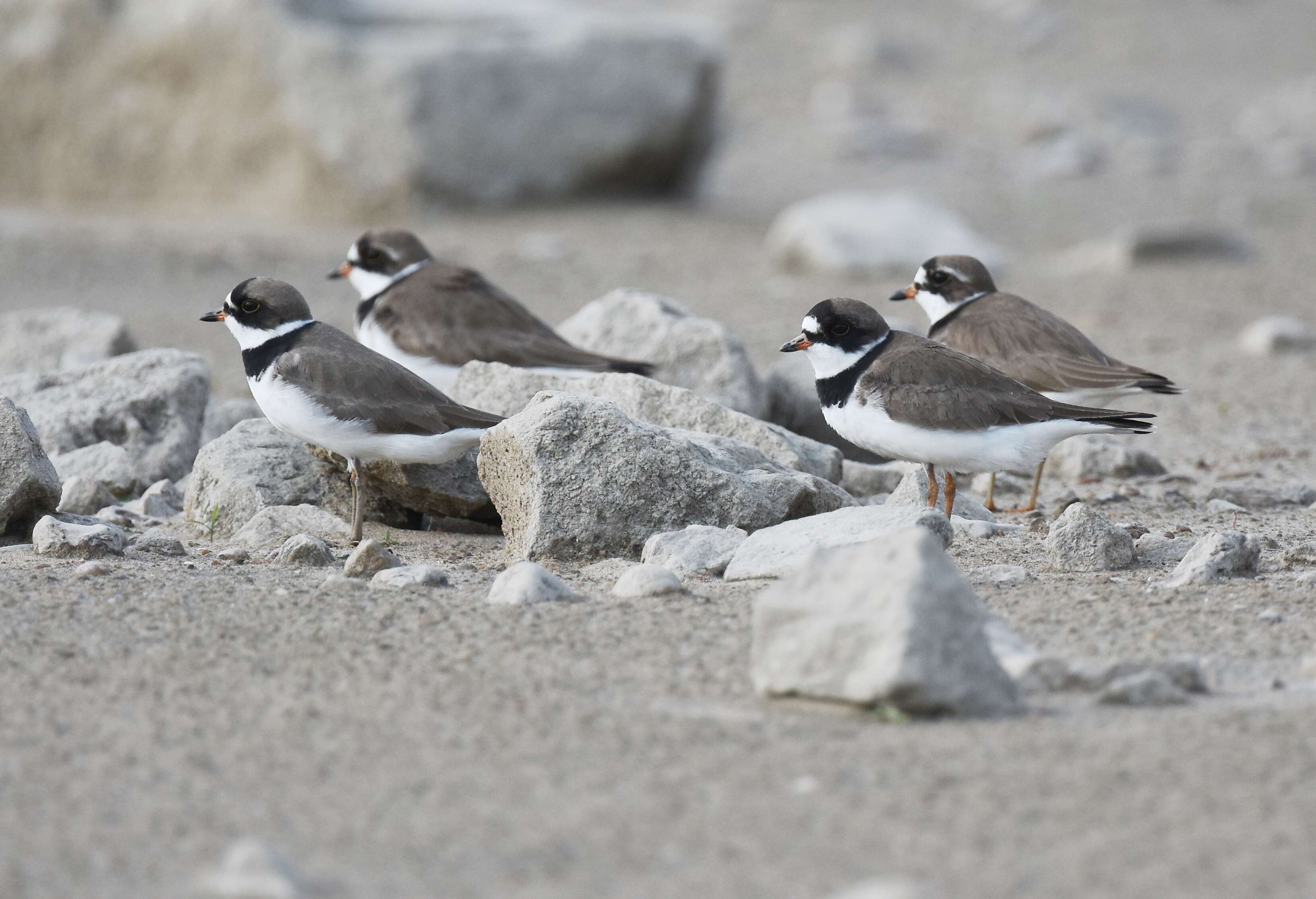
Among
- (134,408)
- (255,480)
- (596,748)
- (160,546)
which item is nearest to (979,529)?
(596,748)

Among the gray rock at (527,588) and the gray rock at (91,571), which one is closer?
the gray rock at (527,588)

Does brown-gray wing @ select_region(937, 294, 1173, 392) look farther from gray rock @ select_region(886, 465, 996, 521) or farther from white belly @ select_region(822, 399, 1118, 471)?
white belly @ select_region(822, 399, 1118, 471)

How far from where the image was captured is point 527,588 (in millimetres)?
4270

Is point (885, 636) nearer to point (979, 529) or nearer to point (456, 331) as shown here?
point (979, 529)

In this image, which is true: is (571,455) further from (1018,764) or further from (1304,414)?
(1304,414)

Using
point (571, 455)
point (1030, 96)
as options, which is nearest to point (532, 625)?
point (571, 455)

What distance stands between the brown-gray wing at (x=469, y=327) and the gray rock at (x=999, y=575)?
2.36 meters

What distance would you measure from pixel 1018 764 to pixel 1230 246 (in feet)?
32.7

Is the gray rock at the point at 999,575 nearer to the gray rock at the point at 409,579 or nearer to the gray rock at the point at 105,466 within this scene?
the gray rock at the point at 409,579

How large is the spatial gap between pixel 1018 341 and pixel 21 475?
13.2ft

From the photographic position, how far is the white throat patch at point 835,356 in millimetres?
5652

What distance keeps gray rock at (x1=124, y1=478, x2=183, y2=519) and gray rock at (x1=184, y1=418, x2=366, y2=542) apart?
0.72 feet

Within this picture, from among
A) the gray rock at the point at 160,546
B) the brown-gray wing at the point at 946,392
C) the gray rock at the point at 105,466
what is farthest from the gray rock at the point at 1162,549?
the gray rock at the point at 105,466

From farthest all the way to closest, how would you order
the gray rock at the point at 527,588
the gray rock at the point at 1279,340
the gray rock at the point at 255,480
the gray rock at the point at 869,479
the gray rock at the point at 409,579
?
1. the gray rock at the point at 1279,340
2. the gray rock at the point at 869,479
3. the gray rock at the point at 255,480
4. the gray rock at the point at 409,579
5. the gray rock at the point at 527,588
